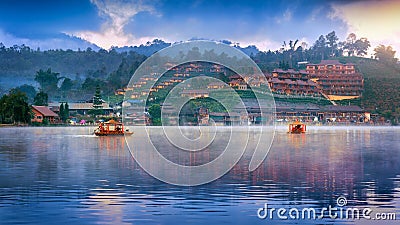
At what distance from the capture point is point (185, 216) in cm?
1184

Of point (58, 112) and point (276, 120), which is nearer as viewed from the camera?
point (58, 112)

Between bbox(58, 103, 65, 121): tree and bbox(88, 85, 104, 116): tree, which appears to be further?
bbox(88, 85, 104, 116): tree

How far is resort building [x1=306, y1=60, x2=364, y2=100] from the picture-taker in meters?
119

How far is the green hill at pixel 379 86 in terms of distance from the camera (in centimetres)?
11125

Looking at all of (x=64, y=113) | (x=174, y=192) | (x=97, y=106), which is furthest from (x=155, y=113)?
(x=174, y=192)

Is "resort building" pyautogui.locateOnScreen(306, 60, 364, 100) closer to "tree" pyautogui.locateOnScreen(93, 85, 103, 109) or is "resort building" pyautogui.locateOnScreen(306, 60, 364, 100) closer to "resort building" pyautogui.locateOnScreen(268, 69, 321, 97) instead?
"resort building" pyautogui.locateOnScreen(268, 69, 321, 97)

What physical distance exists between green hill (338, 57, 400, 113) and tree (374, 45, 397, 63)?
4.71 ft

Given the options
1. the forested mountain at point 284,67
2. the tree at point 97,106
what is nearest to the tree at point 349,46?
the forested mountain at point 284,67

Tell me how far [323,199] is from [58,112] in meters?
77.2

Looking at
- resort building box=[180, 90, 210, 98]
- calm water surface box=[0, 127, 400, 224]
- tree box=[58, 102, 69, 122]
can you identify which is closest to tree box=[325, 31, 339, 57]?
resort building box=[180, 90, 210, 98]

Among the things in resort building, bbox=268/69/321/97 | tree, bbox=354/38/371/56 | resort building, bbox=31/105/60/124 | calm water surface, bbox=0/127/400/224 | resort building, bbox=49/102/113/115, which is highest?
tree, bbox=354/38/371/56

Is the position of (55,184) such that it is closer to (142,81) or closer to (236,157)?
(236,157)

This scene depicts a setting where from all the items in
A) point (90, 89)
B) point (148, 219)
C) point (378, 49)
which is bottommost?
point (148, 219)

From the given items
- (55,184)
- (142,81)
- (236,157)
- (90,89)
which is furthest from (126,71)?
(55,184)
